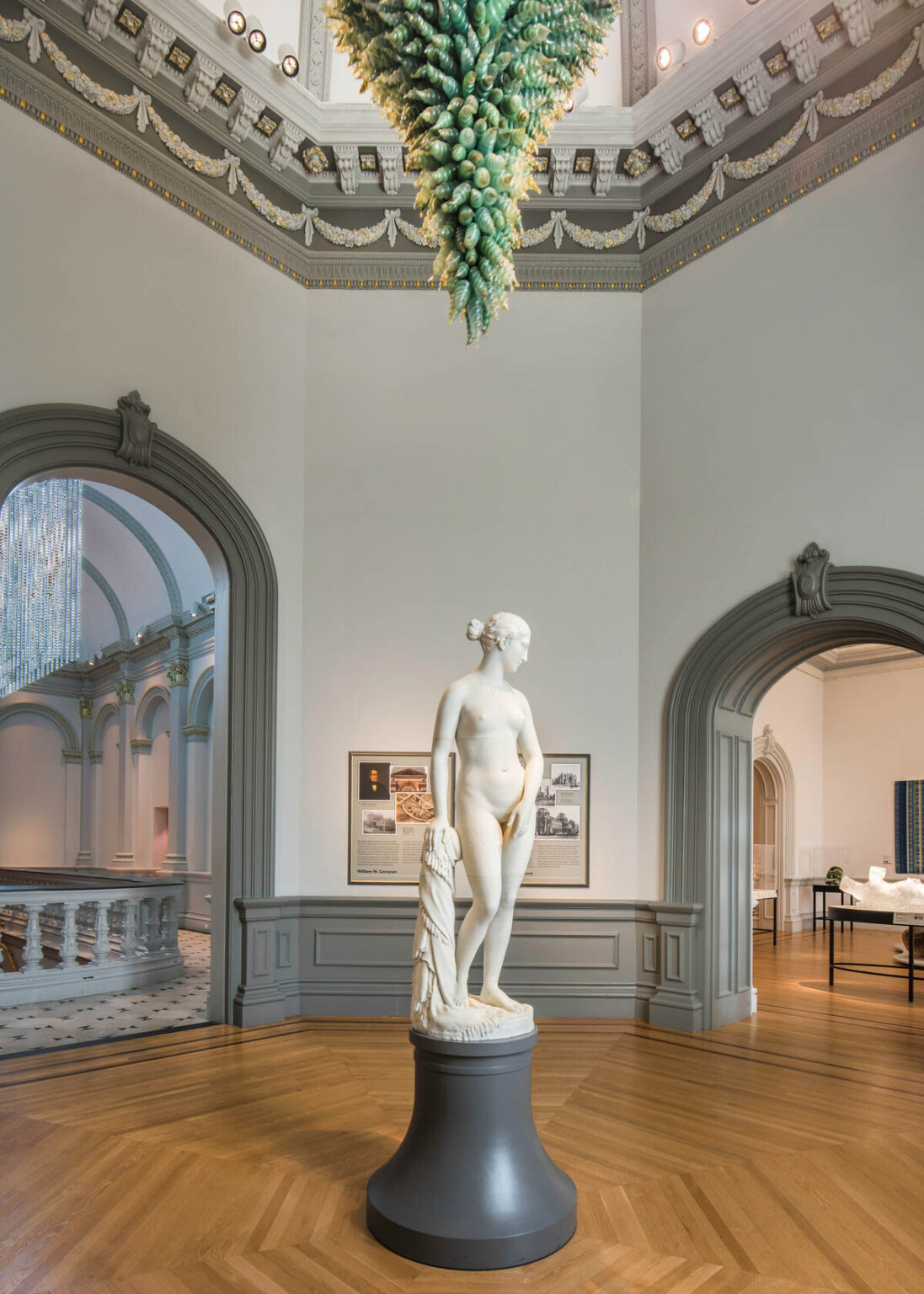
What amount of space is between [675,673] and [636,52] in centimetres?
586

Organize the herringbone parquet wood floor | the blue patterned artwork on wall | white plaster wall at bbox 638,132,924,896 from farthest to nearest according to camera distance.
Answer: the blue patterned artwork on wall → white plaster wall at bbox 638,132,924,896 → the herringbone parquet wood floor

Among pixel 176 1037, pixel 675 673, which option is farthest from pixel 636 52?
pixel 176 1037

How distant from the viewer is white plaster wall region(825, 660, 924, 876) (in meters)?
17.1

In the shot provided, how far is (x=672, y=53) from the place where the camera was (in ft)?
28.8

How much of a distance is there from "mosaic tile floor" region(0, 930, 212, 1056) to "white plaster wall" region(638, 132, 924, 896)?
14.0 feet

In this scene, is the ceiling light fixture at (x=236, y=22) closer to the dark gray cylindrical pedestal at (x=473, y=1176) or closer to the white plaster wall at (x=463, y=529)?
the white plaster wall at (x=463, y=529)

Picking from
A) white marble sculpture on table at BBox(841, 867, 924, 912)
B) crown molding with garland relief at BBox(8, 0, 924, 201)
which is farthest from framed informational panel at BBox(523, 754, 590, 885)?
crown molding with garland relief at BBox(8, 0, 924, 201)

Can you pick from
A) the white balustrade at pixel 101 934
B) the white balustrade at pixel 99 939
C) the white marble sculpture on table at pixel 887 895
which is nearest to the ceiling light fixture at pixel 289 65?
the white balustrade at pixel 99 939

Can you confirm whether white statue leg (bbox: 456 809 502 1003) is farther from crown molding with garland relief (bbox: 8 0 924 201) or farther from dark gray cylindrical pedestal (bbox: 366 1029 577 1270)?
crown molding with garland relief (bbox: 8 0 924 201)

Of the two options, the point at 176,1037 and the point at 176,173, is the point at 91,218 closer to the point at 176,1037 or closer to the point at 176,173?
the point at 176,173

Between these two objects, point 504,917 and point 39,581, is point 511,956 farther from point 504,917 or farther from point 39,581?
point 39,581

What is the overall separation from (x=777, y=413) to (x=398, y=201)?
4.07 metres

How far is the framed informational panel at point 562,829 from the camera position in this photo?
844 centimetres

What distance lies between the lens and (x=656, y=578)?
8.63 meters
